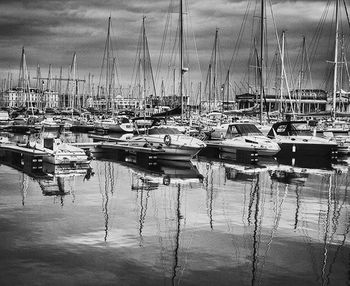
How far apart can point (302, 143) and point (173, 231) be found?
21638mm

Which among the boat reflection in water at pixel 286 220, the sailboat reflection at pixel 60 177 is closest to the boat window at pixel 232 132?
the boat reflection in water at pixel 286 220

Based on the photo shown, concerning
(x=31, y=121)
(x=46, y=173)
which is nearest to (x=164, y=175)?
(x=46, y=173)

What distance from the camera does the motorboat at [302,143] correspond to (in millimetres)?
31766

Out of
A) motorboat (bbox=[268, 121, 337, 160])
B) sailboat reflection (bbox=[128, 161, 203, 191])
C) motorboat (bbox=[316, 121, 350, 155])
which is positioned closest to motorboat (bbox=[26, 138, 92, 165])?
sailboat reflection (bbox=[128, 161, 203, 191])

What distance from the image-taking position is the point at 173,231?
12.8 metres

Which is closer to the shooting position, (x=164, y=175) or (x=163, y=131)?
(x=164, y=175)

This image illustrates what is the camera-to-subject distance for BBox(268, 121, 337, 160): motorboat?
3177 cm

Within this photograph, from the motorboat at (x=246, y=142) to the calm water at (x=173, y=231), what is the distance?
8626 mm

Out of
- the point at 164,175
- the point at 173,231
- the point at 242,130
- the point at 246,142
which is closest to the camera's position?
the point at 173,231

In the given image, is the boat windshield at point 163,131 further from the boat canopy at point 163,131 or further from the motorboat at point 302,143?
the motorboat at point 302,143

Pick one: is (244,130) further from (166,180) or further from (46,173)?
(46,173)

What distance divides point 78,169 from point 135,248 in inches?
572

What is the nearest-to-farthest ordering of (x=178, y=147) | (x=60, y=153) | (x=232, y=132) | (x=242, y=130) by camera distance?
(x=60, y=153) < (x=178, y=147) < (x=242, y=130) < (x=232, y=132)

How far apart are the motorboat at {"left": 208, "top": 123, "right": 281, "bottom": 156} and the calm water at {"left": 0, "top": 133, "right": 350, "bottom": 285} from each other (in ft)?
28.3
